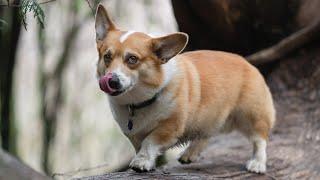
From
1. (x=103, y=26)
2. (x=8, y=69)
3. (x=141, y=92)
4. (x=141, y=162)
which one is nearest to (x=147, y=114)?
(x=141, y=92)

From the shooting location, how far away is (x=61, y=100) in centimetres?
889

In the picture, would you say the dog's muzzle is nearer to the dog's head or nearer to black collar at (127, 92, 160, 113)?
the dog's head

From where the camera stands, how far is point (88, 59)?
968 cm

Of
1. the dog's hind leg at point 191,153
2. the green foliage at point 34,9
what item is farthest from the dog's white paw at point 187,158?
the green foliage at point 34,9

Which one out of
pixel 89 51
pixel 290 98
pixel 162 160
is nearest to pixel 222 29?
pixel 290 98

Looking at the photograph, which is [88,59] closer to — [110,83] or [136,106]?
[136,106]

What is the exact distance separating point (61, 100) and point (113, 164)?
49.9 inches

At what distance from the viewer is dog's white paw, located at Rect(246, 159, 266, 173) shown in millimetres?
5164

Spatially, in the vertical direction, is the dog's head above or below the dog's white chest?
above

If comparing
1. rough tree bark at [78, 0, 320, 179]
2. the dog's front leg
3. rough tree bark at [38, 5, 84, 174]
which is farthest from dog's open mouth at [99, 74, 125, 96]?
rough tree bark at [38, 5, 84, 174]

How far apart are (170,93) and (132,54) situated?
0.43 m

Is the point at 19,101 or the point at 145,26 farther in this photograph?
the point at 19,101

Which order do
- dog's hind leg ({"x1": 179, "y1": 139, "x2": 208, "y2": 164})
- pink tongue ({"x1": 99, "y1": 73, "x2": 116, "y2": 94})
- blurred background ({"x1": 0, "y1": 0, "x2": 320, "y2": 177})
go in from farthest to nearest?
blurred background ({"x1": 0, "y1": 0, "x2": 320, "y2": 177}), dog's hind leg ({"x1": 179, "y1": 139, "x2": 208, "y2": 164}), pink tongue ({"x1": 99, "y1": 73, "x2": 116, "y2": 94})

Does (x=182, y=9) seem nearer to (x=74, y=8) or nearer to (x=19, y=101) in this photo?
(x=74, y=8)
